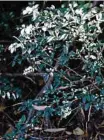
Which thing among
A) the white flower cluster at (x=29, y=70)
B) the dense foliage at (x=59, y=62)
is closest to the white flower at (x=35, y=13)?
the dense foliage at (x=59, y=62)

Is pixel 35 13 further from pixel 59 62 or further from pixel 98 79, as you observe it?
pixel 98 79

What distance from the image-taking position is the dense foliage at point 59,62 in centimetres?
167

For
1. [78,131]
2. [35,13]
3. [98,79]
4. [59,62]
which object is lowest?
[78,131]

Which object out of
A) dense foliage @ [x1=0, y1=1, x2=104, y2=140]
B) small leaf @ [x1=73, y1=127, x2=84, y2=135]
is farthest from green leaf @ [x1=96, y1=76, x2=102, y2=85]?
small leaf @ [x1=73, y1=127, x2=84, y2=135]

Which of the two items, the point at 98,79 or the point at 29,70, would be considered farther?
the point at 29,70

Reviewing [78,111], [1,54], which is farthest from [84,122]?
[1,54]

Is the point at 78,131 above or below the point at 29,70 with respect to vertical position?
below

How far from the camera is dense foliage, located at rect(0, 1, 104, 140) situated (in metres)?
1.67

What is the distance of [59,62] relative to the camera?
175 centimetres

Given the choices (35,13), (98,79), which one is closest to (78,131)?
(98,79)

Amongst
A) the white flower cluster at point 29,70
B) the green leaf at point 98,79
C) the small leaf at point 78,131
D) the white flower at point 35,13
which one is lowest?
the small leaf at point 78,131

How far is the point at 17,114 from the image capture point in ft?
Result: 6.53

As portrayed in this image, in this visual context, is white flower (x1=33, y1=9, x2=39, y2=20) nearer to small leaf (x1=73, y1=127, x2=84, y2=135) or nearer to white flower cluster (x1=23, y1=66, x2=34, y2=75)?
white flower cluster (x1=23, y1=66, x2=34, y2=75)

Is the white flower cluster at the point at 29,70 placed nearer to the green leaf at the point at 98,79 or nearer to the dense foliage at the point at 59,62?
the dense foliage at the point at 59,62
